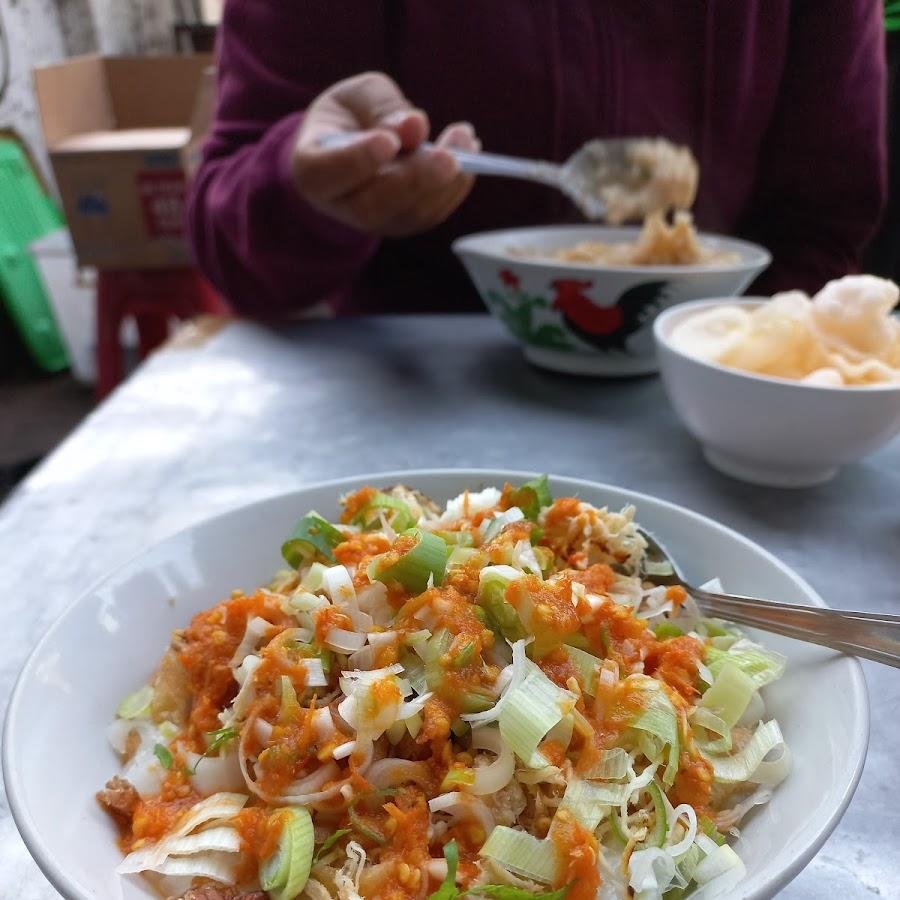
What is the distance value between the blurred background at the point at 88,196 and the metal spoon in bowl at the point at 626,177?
1423 millimetres

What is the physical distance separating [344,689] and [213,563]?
23cm

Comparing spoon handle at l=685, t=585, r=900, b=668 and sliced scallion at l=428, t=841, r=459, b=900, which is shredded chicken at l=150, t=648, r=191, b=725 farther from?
spoon handle at l=685, t=585, r=900, b=668

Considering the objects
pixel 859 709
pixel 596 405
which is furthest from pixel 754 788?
pixel 596 405

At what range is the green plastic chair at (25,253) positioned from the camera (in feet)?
10.1

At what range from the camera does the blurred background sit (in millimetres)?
2469

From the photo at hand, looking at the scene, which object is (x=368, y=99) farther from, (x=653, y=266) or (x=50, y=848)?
(x=50, y=848)

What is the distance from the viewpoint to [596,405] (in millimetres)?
1220

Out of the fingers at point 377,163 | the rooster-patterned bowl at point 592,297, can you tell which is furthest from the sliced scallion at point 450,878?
the fingers at point 377,163

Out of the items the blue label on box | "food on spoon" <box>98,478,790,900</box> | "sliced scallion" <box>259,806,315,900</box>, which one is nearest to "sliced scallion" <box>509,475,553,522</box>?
"food on spoon" <box>98,478,790,900</box>

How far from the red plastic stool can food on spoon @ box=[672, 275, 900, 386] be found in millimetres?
1918

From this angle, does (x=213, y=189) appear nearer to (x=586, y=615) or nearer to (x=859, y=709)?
(x=586, y=615)

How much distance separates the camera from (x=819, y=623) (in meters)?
0.53

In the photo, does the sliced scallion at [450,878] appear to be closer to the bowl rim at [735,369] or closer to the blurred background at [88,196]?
the bowl rim at [735,369]

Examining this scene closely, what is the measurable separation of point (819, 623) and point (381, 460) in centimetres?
63
